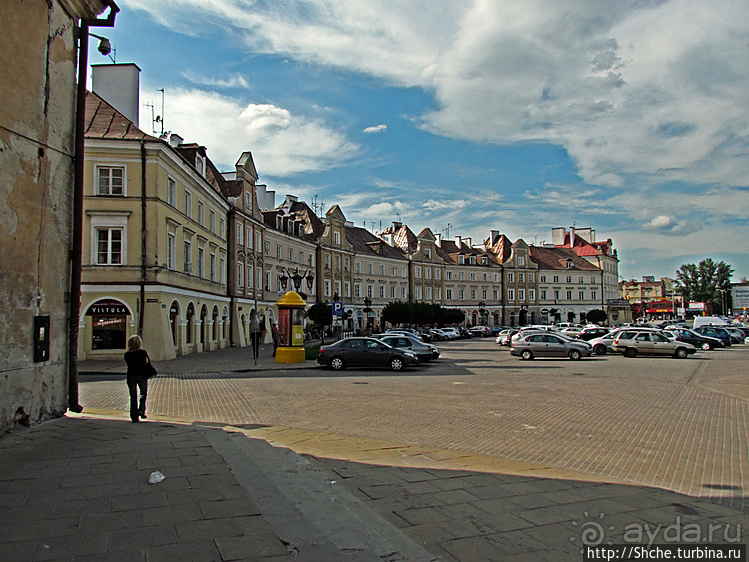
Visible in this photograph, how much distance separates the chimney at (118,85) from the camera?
30.9 meters

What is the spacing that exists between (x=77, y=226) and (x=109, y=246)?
18.0 meters

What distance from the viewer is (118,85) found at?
3089cm

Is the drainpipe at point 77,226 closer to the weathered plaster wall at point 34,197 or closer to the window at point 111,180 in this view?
the weathered plaster wall at point 34,197

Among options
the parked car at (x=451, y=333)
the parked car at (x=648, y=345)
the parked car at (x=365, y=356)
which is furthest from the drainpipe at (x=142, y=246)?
the parked car at (x=451, y=333)

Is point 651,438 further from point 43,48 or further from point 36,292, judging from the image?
point 43,48

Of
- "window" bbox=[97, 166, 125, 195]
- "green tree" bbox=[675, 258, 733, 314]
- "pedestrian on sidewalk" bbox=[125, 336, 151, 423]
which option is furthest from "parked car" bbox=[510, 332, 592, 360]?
"green tree" bbox=[675, 258, 733, 314]

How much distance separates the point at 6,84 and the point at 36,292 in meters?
3.52

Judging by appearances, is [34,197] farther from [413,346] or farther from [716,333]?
[716,333]

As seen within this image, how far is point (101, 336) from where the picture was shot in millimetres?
27500

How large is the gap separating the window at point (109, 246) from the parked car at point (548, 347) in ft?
70.9

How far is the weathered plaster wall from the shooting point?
9031mm

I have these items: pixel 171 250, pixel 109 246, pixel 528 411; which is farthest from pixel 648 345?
pixel 109 246

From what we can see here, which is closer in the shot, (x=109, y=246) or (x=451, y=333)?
(x=109, y=246)

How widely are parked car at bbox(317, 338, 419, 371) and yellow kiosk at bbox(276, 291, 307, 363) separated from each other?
12.7ft
